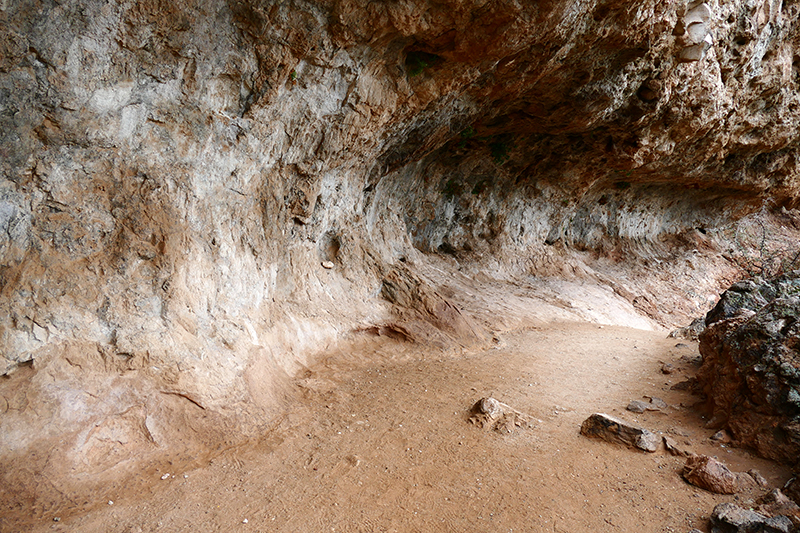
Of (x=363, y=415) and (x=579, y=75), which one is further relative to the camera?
(x=579, y=75)

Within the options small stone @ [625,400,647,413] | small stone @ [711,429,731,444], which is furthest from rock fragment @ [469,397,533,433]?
small stone @ [711,429,731,444]

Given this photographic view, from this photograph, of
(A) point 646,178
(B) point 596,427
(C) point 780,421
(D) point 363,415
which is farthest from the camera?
(A) point 646,178

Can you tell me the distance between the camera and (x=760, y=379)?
3.86m

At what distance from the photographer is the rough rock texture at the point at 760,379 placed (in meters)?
3.55

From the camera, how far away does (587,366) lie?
21.2ft

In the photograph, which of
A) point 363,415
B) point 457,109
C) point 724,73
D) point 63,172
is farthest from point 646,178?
point 63,172

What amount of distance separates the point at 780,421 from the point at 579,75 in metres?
5.80

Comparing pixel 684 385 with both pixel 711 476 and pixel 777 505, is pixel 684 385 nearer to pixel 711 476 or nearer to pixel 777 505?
pixel 711 476

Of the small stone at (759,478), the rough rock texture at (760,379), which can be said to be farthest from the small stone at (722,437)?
the small stone at (759,478)

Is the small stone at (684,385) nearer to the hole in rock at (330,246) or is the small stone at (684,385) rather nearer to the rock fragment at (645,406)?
the rock fragment at (645,406)

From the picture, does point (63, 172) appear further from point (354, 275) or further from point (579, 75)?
point (579, 75)

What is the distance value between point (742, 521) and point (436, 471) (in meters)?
2.10

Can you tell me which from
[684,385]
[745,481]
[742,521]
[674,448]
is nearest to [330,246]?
[684,385]

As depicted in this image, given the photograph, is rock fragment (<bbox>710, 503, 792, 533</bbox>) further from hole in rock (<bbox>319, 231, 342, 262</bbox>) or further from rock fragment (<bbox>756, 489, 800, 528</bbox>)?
hole in rock (<bbox>319, 231, 342, 262</bbox>)
